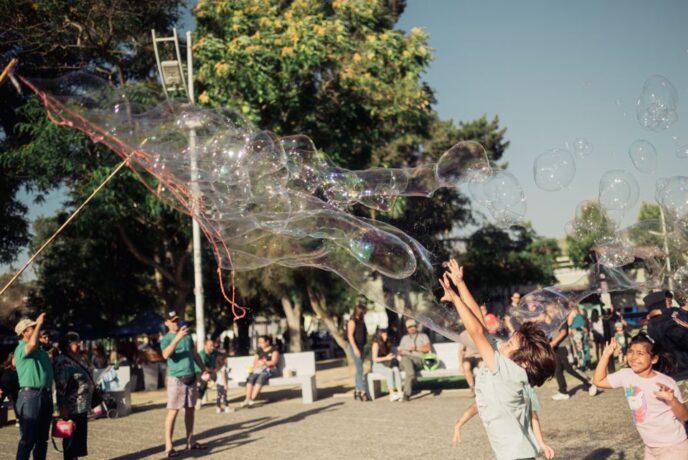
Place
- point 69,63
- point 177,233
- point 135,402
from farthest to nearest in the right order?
point 177,233, point 69,63, point 135,402

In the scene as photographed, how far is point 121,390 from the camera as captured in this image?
13.9m

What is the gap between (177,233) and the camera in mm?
23781

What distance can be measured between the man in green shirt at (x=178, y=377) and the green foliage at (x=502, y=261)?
24.6 meters

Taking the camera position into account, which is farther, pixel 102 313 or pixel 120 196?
pixel 102 313

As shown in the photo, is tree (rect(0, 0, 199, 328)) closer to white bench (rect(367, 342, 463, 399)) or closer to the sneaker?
white bench (rect(367, 342, 463, 399))

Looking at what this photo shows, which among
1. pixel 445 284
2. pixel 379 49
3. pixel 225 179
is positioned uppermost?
pixel 379 49

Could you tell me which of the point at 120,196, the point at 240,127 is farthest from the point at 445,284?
the point at 120,196

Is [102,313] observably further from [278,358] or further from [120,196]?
[278,358]

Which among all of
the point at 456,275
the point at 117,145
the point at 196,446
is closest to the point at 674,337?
the point at 456,275

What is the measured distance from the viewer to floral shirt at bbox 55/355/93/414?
7.51 meters

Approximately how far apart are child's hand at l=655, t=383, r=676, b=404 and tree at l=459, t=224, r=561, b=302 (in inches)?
1101

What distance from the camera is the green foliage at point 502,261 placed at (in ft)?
118

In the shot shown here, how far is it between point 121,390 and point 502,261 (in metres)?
28.2

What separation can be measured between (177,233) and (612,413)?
57.7ft
